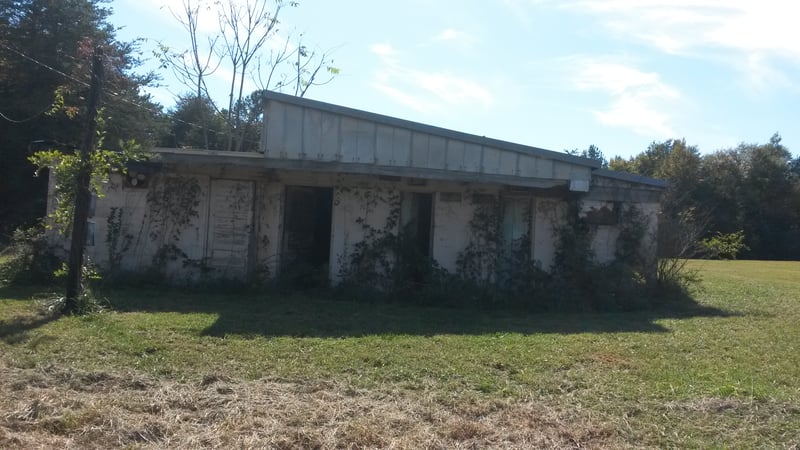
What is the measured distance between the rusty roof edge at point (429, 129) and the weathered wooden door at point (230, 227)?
5.66 ft

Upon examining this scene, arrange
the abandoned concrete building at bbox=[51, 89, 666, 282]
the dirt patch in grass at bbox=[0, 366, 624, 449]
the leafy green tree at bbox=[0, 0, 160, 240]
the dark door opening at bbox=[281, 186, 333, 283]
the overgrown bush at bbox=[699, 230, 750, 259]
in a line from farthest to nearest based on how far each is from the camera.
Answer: the leafy green tree at bbox=[0, 0, 160, 240] < the overgrown bush at bbox=[699, 230, 750, 259] < the dark door opening at bbox=[281, 186, 333, 283] < the abandoned concrete building at bbox=[51, 89, 666, 282] < the dirt patch in grass at bbox=[0, 366, 624, 449]

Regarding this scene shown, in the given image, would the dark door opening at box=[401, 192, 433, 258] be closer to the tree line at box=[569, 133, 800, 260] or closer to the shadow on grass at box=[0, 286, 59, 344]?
the shadow on grass at box=[0, 286, 59, 344]

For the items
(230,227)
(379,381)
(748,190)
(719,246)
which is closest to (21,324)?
(230,227)

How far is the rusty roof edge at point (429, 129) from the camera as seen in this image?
12766 millimetres

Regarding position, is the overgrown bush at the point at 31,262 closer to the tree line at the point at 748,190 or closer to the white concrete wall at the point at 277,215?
the white concrete wall at the point at 277,215

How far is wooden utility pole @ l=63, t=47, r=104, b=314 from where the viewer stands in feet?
31.3

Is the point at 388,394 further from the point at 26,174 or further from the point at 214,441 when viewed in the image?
the point at 26,174

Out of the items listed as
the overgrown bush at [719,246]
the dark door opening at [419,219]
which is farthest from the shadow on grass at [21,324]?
the overgrown bush at [719,246]

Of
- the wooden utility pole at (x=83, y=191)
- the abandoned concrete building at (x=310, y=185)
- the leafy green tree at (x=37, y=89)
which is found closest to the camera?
the wooden utility pole at (x=83, y=191)

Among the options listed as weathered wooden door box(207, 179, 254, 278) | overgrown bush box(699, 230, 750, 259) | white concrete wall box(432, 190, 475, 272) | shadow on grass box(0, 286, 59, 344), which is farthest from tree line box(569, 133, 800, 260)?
shadow on grass box(0, 286, 59, 344)

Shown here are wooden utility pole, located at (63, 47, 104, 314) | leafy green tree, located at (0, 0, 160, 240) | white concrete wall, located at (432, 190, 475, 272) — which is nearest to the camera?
wooden utility pole, located at (63, 47, 104, 314)

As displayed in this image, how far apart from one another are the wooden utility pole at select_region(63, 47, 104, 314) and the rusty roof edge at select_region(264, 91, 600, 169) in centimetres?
357

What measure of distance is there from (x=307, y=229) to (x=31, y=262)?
4.94m

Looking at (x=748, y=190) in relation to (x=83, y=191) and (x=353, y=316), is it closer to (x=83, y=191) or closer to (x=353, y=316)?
(x=353, y=316)
